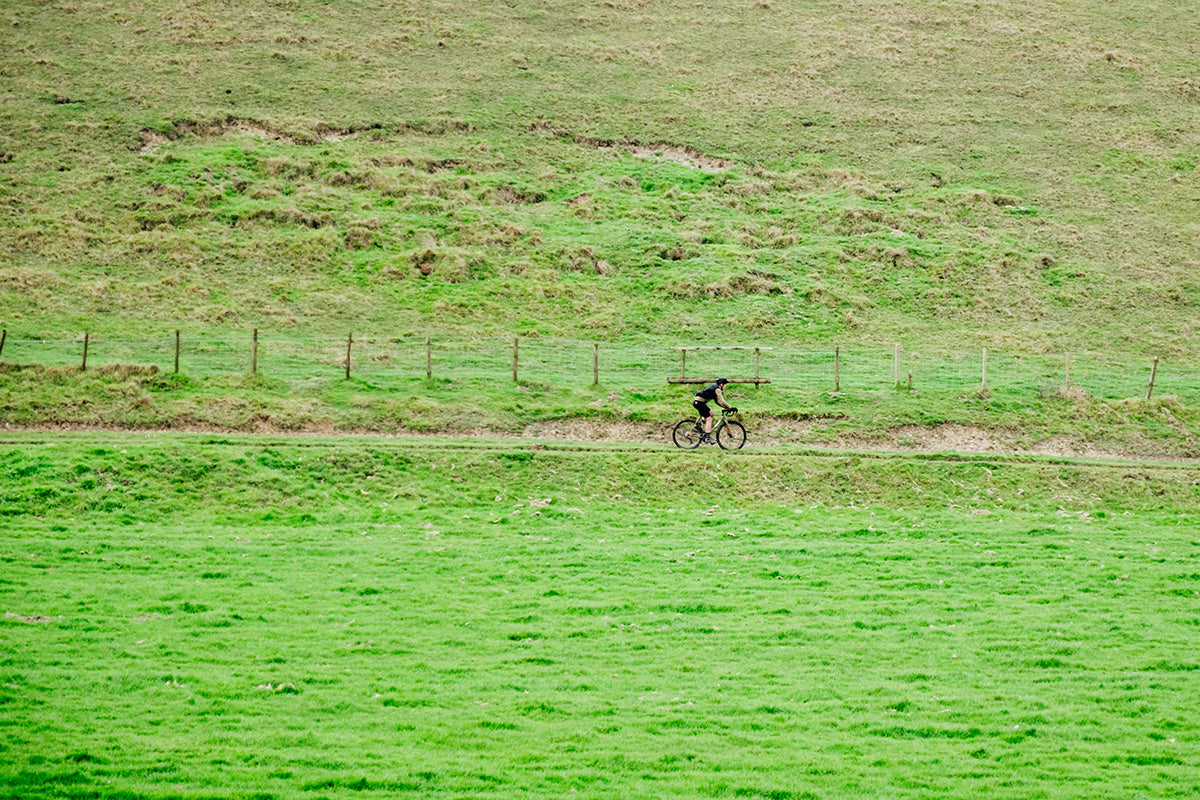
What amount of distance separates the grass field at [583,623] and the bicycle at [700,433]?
134cm

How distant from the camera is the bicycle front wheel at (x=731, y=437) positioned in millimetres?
38188

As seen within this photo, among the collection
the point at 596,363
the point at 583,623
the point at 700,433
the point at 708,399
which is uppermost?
the point at 596,363

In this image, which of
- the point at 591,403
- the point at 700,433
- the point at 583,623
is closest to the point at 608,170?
the point at 591,403

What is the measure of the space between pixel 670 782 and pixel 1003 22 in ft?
320

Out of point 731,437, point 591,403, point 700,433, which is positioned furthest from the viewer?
point 591,403

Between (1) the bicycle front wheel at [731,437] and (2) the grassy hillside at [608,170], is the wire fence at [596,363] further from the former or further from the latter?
(1) the bicycle front wheel at [731,437]

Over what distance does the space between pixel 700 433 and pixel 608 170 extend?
124 feet

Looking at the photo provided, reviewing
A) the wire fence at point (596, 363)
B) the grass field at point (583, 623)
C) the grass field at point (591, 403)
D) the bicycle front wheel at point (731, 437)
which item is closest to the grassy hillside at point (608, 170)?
the grass field at point (591, 403)

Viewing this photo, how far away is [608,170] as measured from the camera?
71438 millimetres

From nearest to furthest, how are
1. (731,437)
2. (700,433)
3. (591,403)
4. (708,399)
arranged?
(708,399) → (700,433) → (731,437) → (591,403)

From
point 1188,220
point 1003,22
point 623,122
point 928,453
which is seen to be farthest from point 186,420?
point 1003,22

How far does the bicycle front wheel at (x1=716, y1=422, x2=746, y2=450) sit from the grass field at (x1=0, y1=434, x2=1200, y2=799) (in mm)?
1430

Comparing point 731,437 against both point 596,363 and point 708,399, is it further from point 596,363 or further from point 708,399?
point 596,363

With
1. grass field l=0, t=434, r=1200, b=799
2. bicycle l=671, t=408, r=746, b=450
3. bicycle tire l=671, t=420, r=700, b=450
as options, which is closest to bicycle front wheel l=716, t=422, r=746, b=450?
bicycle l=671, t=408, r=746, b=450
